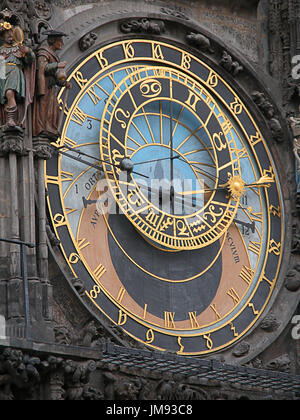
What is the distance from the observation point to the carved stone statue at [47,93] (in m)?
16.9

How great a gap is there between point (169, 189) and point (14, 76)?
2.32 meters

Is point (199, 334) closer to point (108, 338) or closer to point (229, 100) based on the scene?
point (108, 338)

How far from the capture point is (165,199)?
1817 cm

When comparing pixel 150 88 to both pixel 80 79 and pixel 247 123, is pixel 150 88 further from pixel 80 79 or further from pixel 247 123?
pixel 247 123

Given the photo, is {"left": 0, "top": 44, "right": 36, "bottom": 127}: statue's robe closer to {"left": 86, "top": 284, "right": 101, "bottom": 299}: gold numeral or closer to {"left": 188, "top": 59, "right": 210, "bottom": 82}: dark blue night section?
{"left": 86, "top": 284, "right": 101, "bottom": 299}: gold numeral

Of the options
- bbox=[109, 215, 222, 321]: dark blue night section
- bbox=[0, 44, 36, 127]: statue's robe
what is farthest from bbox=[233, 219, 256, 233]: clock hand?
bbox=[0, 44, 36, 127]: statue's robe

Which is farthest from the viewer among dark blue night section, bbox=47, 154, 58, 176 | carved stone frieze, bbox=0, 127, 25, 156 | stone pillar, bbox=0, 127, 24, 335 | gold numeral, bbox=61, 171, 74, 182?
gold numeral, bbox=61, 171, 74, 182

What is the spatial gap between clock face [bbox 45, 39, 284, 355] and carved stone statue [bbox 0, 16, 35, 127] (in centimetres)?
82

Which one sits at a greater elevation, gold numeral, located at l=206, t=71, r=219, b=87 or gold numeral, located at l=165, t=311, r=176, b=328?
gold numeral, located at l=206, t=71, r=219, b=87

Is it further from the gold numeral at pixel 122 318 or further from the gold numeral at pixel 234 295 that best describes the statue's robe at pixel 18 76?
the gold numeral at pixel 234 295

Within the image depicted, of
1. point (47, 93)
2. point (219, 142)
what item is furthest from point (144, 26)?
point (47, 93)

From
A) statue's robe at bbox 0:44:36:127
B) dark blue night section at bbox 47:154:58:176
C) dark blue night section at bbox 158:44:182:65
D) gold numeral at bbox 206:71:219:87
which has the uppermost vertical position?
dark blue night section at bbox 158:44:182:65

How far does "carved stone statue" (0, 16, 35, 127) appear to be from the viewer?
54.6ft
